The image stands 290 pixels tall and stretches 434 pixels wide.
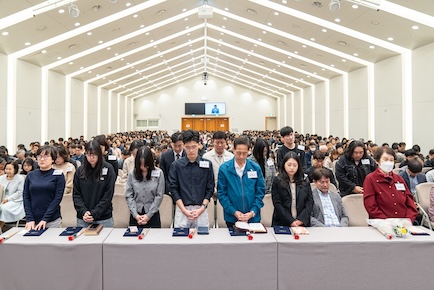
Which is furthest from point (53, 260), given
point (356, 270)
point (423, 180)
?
point (423, 180)

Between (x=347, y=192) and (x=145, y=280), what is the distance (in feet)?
10.3

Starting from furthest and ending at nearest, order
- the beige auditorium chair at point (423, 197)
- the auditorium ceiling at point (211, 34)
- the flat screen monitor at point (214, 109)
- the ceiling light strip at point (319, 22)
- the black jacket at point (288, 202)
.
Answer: the flat screen monitor at point (214, 109) → the ceiling light strip at point (319, 22) → the auditorium ceiling at point (211, 34) → the beige auditorium chair at point (423, 197) → the black jacket at point (288, 202)

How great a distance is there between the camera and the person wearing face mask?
3.10 meters

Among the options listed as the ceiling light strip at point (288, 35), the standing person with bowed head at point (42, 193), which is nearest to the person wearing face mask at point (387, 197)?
the standing person with bowed head at point (42, 193)

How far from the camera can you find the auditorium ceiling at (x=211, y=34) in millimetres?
9484

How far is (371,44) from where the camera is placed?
12000 millimetres

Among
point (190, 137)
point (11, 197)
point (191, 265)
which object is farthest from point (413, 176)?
point (11, 197)

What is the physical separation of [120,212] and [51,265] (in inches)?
55.8

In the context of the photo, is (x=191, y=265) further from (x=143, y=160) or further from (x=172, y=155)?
(x=172, y=155)

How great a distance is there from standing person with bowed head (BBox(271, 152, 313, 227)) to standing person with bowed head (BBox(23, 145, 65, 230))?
212 centimetres

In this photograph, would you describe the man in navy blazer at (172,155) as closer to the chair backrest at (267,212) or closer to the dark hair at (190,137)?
A: the dark hair at (190,137)

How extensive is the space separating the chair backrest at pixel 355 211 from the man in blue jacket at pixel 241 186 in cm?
117

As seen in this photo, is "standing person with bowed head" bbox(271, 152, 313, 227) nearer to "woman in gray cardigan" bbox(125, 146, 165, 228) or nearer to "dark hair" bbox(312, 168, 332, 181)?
"dark hair" bbox(312, 168, 332, 181)

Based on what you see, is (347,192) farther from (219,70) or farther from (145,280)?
(219,70)
